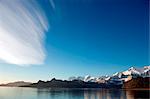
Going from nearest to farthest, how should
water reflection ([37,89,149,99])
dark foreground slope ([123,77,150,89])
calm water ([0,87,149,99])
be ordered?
calm water ([0,87,149,99]), water reflection ([37,89,149,99]), dark foreground slope ([123,77,150,89])

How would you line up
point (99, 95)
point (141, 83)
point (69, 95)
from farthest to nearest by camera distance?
1. point (141, 83)
2. point (99, 95)
3. point (69, 95)

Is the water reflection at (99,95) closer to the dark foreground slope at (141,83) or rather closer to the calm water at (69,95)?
the calm water at (69,95)

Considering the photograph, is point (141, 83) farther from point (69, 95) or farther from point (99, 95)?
point (69, 95)

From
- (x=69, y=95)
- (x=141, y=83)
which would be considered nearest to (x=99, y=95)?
(x=69, y=95)

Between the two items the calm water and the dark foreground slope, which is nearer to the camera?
the calm water

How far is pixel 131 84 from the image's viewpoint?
7008 inches

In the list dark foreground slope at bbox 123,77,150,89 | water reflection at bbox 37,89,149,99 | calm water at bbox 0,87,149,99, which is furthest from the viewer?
dark foreground slope at bbox 123,77,150,89

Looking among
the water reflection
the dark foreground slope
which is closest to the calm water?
the water reflection

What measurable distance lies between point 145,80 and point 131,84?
49.5ft

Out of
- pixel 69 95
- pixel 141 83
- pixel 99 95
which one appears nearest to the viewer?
pixel 69 95

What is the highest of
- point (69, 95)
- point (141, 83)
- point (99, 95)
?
point (141, 83)

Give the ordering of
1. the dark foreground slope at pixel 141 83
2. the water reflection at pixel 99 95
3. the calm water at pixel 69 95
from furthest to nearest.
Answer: the dark foreground slope at pixel 141 83
the water reflection at pixel 99 95
the calm water at pixel 69 95

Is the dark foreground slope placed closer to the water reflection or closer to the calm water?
the water reflection

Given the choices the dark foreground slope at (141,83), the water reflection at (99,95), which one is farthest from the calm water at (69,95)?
the dark foreground slope at (141,83)
